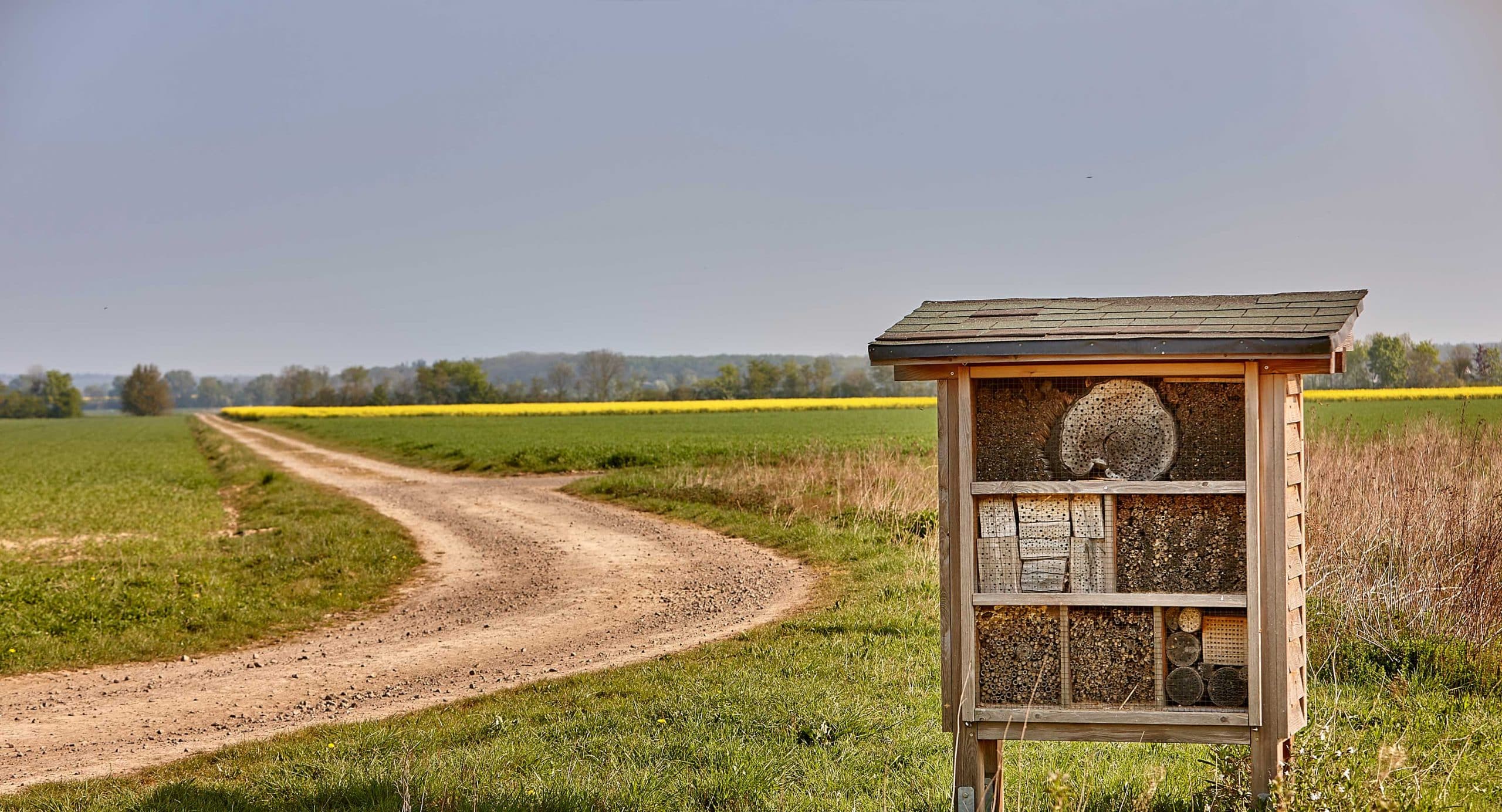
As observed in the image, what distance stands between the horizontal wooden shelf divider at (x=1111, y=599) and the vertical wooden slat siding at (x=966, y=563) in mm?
97

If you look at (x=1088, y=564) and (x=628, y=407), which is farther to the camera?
(x=628, y=407)

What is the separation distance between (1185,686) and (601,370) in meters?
133

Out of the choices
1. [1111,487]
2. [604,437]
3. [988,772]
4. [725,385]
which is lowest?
[604,437]

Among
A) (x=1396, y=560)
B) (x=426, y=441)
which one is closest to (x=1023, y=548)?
(x=1396, y=560)

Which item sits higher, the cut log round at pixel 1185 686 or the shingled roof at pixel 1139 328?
the shingled roof at pixel 1139 328

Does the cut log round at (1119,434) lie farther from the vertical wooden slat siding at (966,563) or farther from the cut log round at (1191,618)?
the cut log round at (1191,618)

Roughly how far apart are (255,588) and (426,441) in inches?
1355

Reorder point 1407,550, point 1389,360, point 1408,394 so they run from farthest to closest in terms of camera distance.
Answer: point 1389,360
point 1408,394
point 1407,550

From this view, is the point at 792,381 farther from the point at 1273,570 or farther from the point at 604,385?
the point at 1273,570

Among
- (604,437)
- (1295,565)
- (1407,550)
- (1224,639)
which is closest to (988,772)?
(1224,639)

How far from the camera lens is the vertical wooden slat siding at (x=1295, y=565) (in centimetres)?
488

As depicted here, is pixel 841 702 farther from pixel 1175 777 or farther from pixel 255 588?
pixel 255 588

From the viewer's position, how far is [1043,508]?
4.95m

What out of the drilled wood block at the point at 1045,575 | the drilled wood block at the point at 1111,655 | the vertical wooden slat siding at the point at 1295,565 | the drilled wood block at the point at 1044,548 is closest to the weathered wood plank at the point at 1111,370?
the vertical wooden slat siding at the point at 1295,565
